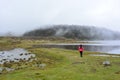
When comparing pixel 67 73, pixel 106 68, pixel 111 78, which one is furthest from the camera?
pixel 106 68

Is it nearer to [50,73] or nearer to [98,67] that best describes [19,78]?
[50,73]

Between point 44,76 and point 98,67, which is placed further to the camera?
point 98,67

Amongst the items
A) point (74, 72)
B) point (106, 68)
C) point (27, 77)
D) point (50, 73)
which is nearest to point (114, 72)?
point (106, 68)

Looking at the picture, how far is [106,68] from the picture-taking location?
1689 inches

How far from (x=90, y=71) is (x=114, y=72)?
3.47 m

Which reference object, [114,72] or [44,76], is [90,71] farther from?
[44,76]

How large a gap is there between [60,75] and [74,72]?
2.79 m

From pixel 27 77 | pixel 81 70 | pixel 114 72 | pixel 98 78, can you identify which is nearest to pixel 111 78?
pixel 98 78

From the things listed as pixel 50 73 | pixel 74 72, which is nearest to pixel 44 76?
pixel 50 73

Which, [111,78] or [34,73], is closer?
[111,78]

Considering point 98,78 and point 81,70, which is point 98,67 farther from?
point 98,78

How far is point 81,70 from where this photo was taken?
41.8 meters

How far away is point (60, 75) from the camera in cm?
3809

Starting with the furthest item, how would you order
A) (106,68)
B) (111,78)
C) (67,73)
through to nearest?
(106,68) → (67,73) → (111,78)
